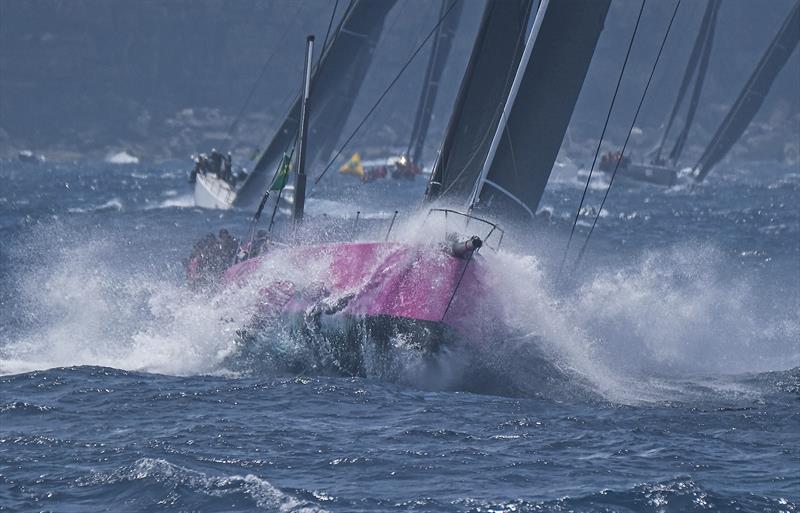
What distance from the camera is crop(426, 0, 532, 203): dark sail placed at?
61.7ft

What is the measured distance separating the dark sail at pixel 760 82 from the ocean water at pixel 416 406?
38194 mm

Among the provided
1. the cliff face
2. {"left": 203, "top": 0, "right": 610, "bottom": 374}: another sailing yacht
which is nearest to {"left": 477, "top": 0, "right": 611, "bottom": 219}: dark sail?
{"left": 203, "top": 0, "right": 610, "bottom": 374}: another sailing yacht

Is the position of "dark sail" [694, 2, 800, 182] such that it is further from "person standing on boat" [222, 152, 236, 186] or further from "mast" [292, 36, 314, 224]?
"mast" [292, 36, 314, 224]

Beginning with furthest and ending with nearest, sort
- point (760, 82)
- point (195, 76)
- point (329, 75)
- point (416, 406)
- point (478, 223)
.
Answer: point (195, 76) → point (760, 82) → point (329, 75) → point (478, 223) → point (416, 406)

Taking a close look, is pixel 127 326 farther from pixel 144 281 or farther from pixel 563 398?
pixel 563 398

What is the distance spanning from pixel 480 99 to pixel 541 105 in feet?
3.25

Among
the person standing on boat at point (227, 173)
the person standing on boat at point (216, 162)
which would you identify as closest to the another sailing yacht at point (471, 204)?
the person standing on boat at point (227, 173)

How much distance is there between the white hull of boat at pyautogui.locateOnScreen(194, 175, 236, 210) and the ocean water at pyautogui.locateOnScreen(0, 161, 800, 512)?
17660 millimetres

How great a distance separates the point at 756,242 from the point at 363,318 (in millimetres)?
30966

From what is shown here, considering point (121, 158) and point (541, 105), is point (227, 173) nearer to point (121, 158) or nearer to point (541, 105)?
point (541, 105)

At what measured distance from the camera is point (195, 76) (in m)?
153

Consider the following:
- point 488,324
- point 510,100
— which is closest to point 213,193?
point 510,100

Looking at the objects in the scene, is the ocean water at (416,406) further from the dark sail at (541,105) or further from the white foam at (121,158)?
the white foam at (121,158)

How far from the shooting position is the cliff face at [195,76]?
144375mm
